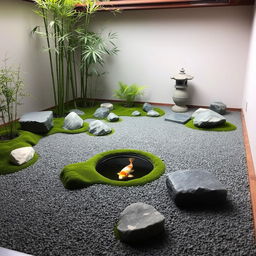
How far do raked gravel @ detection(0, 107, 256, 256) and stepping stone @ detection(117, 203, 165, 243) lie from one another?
0.16 ft

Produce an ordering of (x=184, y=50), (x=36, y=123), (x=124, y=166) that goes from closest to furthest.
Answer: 1. (x=124, y=166)
2. (x=36, y=123)
3. (x=184, y=50)

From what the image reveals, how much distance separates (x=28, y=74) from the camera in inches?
155

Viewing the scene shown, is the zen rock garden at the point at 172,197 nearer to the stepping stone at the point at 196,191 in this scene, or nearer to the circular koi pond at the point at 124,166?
the stepping stone at the point at 196,191

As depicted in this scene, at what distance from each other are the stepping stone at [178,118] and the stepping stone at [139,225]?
2.35 meters

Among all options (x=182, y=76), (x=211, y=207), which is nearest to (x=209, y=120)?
(x=182, y=76)

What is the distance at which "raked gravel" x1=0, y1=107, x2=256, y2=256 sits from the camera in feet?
4.61

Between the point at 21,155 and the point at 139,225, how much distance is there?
5.16ft

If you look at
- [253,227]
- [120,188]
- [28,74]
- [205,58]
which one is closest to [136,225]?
[120,188]

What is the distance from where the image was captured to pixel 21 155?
8.10ft

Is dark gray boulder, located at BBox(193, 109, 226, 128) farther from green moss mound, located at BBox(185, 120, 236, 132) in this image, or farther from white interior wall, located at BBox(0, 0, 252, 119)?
white interior wall, located at BBox(0, 0, 252, 119)

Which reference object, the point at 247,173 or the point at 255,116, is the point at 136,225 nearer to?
the point at 247,173

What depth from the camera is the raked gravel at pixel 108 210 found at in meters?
1.41

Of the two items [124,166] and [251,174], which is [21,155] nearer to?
[124,166]

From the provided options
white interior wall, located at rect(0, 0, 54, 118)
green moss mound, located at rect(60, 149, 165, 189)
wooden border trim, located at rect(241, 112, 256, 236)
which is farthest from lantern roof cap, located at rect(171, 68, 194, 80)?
white interior wall, located at rect(0, 0, 54, 118)
